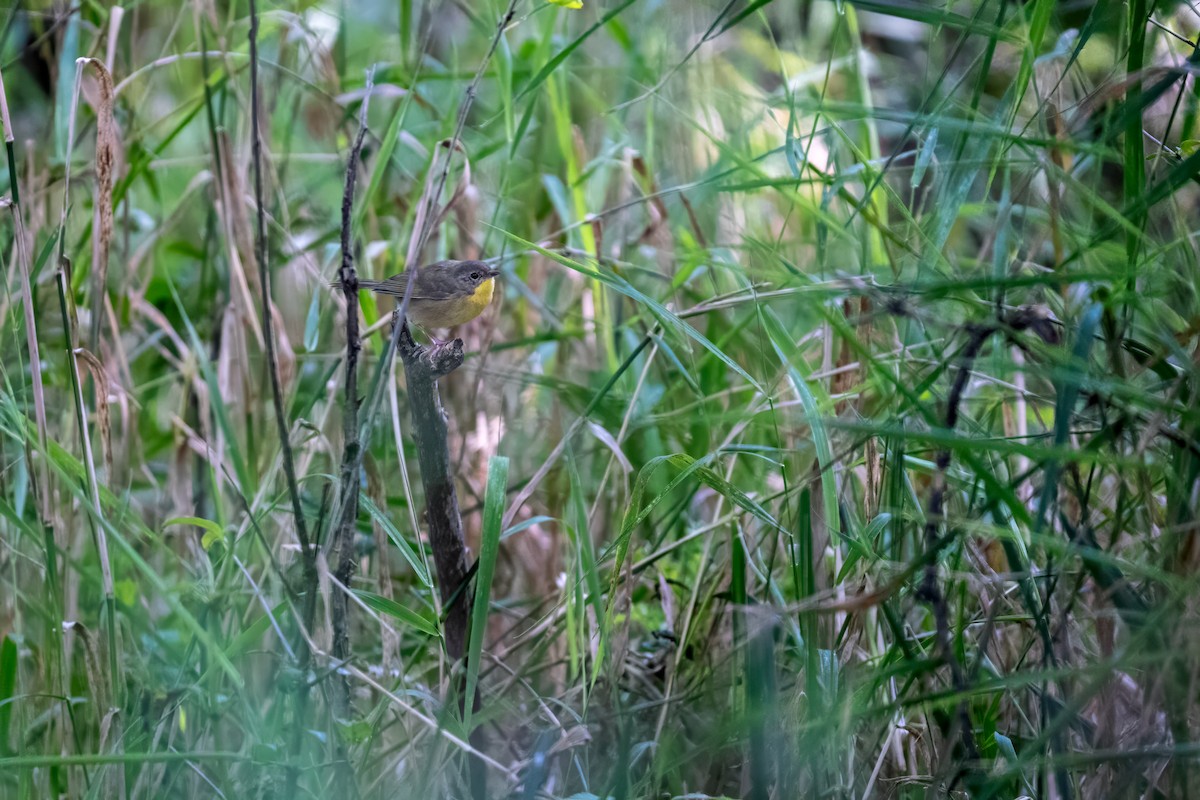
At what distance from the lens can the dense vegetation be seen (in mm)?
1462

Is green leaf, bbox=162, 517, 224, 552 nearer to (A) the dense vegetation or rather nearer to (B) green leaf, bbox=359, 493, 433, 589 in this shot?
(A) the dense vegetation

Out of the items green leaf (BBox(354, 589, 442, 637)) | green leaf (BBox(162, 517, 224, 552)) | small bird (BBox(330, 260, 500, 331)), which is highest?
small bird (BBox(330, 260, 500, 331))

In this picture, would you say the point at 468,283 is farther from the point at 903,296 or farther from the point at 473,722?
the point at 903,296

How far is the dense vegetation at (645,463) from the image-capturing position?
1462mm

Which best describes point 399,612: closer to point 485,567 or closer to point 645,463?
point 485,567

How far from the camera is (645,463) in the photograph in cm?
243

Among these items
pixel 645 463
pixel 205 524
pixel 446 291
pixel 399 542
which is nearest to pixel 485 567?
pixel 399 542

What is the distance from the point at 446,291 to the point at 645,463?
28.0 inches

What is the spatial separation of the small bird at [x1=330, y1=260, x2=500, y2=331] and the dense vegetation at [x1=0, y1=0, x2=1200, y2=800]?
0.37ft

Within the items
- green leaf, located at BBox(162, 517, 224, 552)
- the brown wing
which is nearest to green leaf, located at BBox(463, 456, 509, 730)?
green leaf, located at BBox(162, 517, 224, 552)

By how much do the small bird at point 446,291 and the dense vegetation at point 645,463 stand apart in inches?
4.4

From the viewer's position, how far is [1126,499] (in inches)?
62.4

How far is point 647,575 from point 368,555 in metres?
0.65

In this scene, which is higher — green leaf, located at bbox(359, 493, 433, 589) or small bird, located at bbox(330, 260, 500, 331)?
small bird, located at bbox(330, 260, 500, 331)
